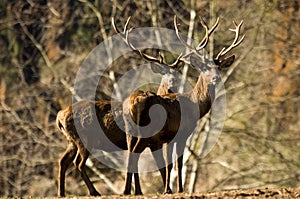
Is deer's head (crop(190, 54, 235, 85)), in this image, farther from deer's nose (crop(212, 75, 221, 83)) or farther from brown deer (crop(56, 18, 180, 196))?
brown deer (crop(56, 18, 180, 196))

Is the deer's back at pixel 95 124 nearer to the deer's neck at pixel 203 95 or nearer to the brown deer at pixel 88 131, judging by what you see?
the brown deer at pixel 88 131

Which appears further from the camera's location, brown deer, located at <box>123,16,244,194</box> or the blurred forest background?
the blurred forest background

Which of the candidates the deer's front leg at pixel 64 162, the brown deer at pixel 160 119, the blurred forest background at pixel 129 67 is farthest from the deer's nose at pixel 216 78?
the blurred forest background at pixel 129 67

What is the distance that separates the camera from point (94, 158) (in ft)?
72.4

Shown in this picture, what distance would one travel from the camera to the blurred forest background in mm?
21844

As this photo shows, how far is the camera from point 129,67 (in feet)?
75.5

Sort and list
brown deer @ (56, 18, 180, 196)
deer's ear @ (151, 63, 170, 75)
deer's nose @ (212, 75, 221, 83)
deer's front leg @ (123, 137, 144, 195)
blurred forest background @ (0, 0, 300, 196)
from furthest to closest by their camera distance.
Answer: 1. blurred forest background @ (0, 0, 300, 196)
2. deer's ear @ (151, 63, 170, 75)
3. deer's nose @ (212, 75, 221, 83)
4. brown deer @ (56, 18, 180, 196)
5. deer's front leg @ (123, 137, 144, 195)

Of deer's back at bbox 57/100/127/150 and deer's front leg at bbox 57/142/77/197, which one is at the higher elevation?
deer's back at bbox 57/100/127/150

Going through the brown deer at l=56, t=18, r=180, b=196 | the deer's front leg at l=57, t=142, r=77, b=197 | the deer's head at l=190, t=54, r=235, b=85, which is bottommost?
the deer's front leg at l=57, t=142, r=77, b=197

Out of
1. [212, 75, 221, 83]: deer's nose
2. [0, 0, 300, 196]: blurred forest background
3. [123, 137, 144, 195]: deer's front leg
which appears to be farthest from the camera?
[0, 0, 300, 196]: blurred forest background

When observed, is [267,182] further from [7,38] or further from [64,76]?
[7,38]

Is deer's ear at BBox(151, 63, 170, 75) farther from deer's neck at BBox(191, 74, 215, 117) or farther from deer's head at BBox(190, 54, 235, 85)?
deer's neck at BBox(191, 74, 215, 117)

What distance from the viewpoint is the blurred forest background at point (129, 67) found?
71.7 ft

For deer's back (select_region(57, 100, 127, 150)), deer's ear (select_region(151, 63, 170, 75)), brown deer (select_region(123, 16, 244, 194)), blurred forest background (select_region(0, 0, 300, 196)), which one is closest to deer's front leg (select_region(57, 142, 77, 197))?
deer's back (select_region(57, 100, 127, 150))
